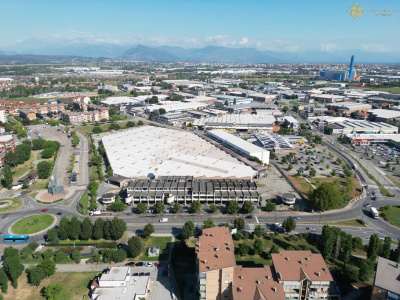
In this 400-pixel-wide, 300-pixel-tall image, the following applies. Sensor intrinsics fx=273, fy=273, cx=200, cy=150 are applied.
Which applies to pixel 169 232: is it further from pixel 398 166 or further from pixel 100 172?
pixel 398 166

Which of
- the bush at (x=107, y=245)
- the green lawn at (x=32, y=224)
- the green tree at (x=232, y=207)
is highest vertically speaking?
the green tree at (x=232, y=207)

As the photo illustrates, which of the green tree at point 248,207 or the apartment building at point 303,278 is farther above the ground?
the apartment building at point 303,278

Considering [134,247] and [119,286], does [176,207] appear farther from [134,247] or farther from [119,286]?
[119,286]

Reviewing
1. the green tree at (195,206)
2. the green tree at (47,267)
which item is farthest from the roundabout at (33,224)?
the green tree at (195,206)

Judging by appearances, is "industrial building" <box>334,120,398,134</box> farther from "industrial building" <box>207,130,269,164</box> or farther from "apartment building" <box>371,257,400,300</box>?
"apartment building" <box>371,257,400,300</box>

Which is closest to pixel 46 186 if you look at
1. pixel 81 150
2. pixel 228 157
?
pixel 81 150

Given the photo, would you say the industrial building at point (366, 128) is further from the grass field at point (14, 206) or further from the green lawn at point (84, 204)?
the grass field at point (14, 206)
